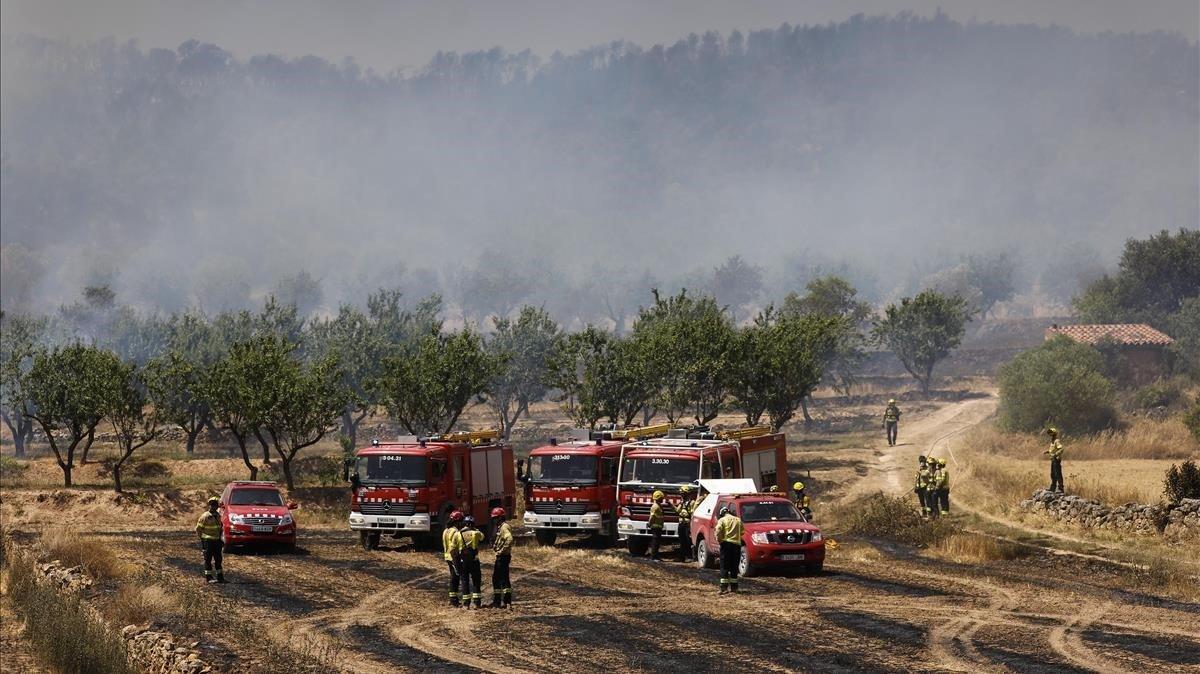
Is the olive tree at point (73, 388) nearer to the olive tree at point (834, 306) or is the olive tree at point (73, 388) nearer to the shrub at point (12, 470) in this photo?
the shrub at point (12, 470)

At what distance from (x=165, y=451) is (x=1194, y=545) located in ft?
190

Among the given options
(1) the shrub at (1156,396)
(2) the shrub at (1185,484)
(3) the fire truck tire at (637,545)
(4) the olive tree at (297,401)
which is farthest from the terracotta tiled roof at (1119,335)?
(3) the fire truck tire at (637,545)

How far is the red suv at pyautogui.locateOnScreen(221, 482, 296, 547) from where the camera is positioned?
35.4 metres

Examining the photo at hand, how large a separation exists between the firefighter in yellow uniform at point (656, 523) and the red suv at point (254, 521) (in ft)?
31.8

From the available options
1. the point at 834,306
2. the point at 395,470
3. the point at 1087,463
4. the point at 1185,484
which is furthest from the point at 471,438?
the point at 834,306

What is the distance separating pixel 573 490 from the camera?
3619cm

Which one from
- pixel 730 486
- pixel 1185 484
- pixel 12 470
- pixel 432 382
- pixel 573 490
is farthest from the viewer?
pixel 12 470

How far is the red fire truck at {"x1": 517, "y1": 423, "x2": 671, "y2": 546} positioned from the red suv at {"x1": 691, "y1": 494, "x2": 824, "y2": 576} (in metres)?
6.26

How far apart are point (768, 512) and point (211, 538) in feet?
40.5

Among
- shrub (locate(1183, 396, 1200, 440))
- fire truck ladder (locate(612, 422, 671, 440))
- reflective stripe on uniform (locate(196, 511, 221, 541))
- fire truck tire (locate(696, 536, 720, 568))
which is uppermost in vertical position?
fire truck ladder (locate(612, 422, 671, 440))

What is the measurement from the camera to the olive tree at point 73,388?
175 ft

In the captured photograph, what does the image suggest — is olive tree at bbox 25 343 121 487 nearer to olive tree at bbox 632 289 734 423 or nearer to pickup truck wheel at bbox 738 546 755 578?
olive tree at bbox 632 289 734 423

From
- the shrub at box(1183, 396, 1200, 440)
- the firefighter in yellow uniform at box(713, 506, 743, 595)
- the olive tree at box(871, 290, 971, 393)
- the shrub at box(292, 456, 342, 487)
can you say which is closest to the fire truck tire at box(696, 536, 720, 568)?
the firefighter in yellow uniform at box(713, 506, 743, 595)

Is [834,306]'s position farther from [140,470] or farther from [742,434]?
[742,434]
